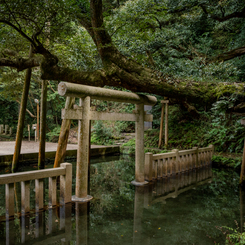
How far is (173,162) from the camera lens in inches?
316

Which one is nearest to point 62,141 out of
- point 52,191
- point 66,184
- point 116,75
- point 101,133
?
point 66,184

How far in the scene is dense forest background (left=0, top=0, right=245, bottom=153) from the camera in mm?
5586

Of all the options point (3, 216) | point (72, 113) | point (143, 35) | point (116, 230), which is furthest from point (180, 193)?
point (143, 35)

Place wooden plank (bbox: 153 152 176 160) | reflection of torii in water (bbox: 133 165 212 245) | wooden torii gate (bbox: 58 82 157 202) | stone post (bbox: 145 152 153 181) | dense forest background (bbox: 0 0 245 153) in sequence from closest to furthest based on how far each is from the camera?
1. reflection of torii in water (bbox: 133 165 212 245)
2. wooden torii gate (bbox: 58 82 157 202)
3. dense forest background (bbox: 0 0 245 153)
4. stone post (bbox: 145 152 153 181)
5. wooden plank (bbox: 153 152 176 160)

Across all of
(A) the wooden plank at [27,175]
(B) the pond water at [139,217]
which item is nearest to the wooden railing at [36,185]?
(A) the wooden plank at [27,175]

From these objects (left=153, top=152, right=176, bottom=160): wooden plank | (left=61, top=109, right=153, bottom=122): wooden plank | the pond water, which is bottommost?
the pond water

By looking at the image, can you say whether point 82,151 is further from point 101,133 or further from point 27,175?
point 101,133

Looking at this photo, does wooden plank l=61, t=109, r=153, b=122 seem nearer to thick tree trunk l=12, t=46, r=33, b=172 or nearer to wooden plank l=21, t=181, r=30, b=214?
wooden plank l=21, t=181, r=30, b=214

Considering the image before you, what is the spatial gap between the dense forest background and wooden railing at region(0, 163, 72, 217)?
88.2 inches

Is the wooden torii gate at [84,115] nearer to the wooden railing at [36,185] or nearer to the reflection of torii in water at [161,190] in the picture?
the wooden railing at [36,185]

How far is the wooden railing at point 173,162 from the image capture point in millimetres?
7047

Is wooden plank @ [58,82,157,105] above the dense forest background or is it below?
below

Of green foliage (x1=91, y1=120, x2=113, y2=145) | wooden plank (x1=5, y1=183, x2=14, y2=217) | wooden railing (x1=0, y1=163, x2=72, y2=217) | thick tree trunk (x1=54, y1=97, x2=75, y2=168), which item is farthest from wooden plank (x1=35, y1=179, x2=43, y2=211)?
green foliage (x1=91, y1=120, x2=113, y2=145)

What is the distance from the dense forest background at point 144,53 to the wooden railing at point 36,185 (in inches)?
88.2
